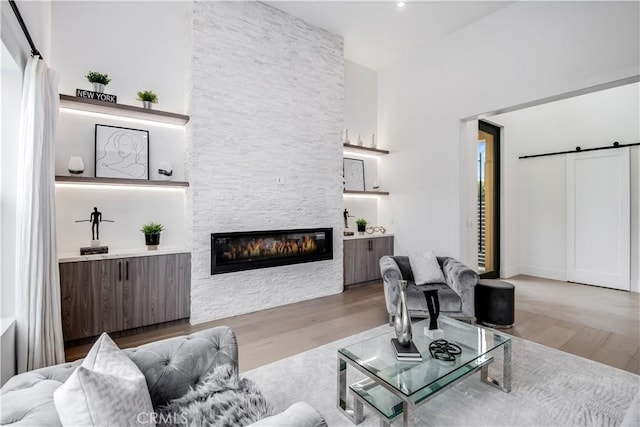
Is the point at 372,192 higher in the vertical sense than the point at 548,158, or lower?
lower

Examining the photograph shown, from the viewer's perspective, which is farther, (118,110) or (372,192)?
(372,192)

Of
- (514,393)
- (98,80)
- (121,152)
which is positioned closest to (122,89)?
(98,80)

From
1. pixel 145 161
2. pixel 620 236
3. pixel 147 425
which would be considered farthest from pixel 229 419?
pixel 620 236

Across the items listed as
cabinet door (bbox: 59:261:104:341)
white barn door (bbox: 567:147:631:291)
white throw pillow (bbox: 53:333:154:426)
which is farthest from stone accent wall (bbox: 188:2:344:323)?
white barn door (bbox: 567:147:631:291)

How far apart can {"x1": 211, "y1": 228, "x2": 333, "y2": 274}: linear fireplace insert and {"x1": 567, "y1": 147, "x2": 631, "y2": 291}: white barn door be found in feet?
15.0

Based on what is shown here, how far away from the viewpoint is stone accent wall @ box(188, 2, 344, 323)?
11.7 feet

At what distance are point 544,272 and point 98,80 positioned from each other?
7.63 m

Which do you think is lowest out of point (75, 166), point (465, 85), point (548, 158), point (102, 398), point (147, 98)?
point (102, 398)

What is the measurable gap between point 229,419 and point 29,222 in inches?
82.0

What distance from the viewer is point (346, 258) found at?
493cm

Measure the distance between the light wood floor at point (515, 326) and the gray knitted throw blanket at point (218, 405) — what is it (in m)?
1.21

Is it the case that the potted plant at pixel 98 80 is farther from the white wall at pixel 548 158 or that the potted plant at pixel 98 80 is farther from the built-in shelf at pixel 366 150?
the white wall at pixel 548 158

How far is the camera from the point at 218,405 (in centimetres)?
127

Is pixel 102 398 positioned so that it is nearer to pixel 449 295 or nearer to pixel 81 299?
pixel 81 299
